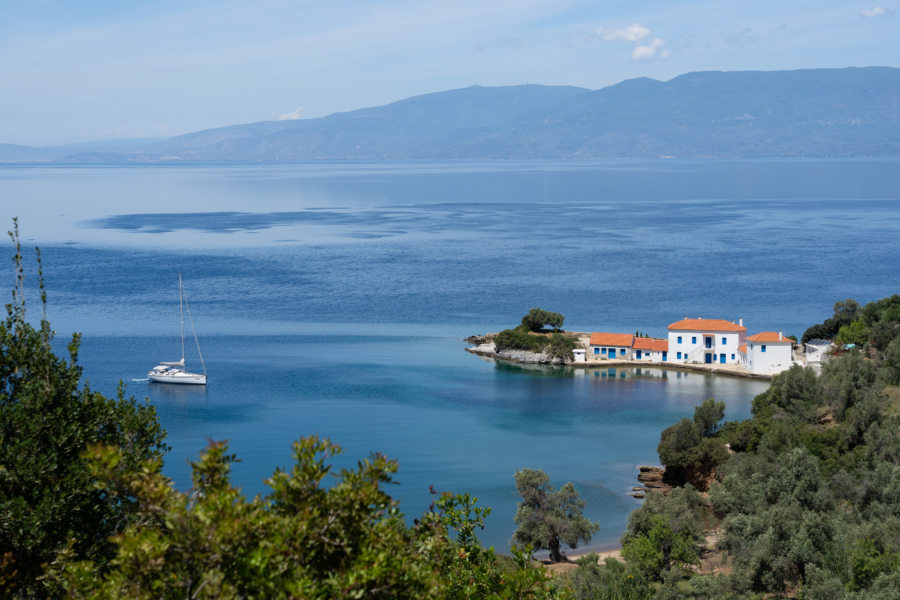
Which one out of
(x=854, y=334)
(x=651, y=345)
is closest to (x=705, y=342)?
(x=651, y=345)

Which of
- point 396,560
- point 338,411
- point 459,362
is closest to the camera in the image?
point 396,560

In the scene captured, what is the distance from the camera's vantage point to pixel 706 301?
206 feet

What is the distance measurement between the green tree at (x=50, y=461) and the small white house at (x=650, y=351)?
Result: 40.1 metres

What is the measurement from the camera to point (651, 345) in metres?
49.7

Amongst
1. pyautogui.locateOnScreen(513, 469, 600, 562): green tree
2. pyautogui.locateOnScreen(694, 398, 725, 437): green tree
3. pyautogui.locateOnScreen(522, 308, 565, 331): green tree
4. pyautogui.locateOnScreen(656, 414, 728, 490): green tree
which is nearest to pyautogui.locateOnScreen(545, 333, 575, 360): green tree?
pyautogui.locateOnScreen(522, 308, 565, 331): green tree

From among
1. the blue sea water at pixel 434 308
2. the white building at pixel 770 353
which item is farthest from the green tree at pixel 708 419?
the white building at pixel 770 353

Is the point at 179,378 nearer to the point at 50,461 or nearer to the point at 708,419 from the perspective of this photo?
the point at 708,419

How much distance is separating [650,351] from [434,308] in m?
17.8

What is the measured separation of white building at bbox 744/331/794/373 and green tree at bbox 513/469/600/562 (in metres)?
24.0

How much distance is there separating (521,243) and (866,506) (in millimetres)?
70289

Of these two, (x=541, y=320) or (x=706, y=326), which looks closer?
(x=706, y=326)

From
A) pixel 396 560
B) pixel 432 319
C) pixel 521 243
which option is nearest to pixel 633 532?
pixel 396 560

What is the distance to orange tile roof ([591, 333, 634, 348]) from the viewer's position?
Answer: 49.8m

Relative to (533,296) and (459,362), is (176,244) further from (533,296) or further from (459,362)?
(459,362)
